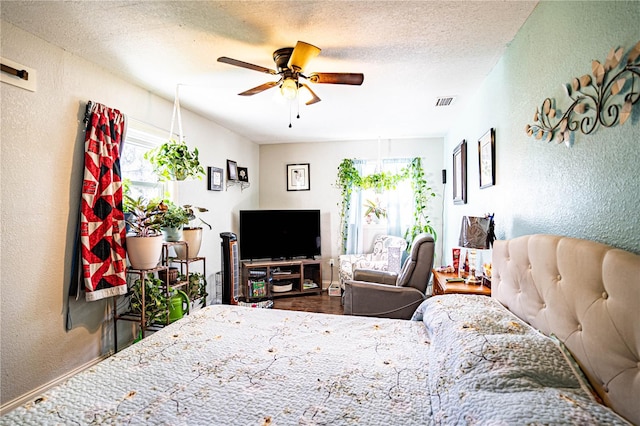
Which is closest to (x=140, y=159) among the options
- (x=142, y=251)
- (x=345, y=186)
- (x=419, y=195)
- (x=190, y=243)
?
(x=190, y=243)

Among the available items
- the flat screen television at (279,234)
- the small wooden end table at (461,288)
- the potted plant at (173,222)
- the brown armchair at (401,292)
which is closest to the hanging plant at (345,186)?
the flat screen television at (279,234)

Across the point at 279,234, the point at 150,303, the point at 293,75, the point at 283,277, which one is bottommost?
the point at 283,277

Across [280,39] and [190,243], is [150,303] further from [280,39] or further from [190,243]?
[280,39]

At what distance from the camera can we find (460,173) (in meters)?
3.48

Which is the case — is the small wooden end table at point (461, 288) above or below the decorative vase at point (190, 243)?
below

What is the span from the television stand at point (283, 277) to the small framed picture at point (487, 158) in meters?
2.70

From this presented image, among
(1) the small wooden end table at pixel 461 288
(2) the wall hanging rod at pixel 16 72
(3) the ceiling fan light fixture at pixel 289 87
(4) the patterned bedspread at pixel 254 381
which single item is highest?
(3) the ceiling fan light fixture at pixel 289 87

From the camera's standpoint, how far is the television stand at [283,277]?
435 cm

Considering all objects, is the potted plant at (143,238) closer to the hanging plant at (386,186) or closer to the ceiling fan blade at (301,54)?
the ceiling fan blade at (301,54)

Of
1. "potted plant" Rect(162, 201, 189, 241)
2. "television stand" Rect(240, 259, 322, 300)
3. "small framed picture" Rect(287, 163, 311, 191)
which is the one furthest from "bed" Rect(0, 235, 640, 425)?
"small framed picture" Rect(287, 163, 311, 191)

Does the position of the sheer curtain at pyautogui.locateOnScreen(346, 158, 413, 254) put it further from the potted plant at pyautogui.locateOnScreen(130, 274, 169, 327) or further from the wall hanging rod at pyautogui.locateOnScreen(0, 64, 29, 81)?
the wall hanging rod at pyautogui.locateOnScreen(0, 64, 29, 81)

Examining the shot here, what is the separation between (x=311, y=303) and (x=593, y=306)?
3545 millimetres

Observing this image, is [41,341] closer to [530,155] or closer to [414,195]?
[530,155]

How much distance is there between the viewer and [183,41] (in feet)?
6.59
